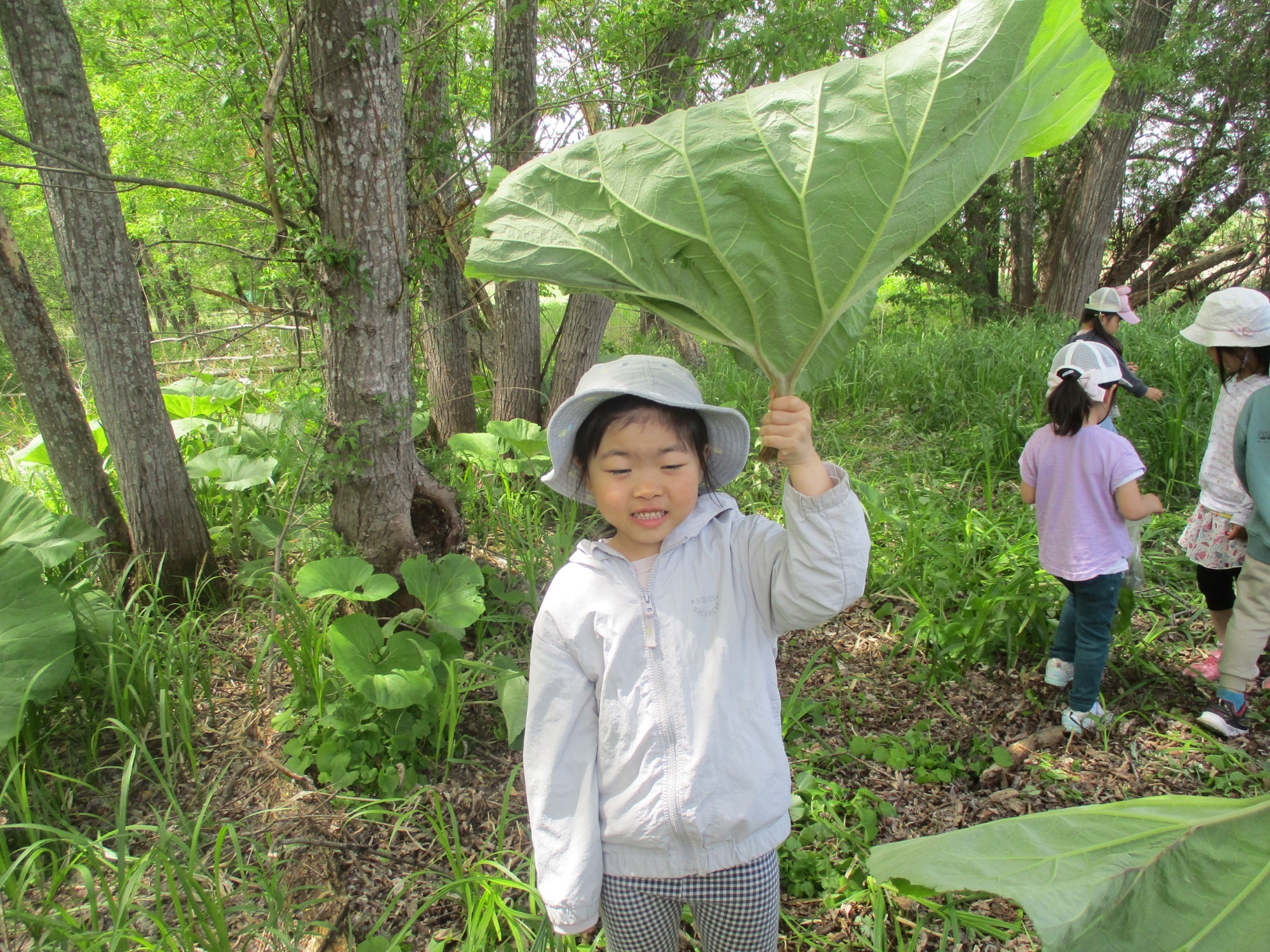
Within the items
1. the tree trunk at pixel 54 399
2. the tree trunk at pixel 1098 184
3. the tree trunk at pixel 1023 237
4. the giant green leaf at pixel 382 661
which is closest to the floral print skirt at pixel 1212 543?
the giant green leaf at pixel 382 661

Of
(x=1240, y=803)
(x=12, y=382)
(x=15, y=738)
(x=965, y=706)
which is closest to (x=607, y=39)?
(x=965, y=706)

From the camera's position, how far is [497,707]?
2713 millimetres

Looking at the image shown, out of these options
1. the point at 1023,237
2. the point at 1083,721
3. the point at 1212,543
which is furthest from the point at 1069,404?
the point at 1023,237

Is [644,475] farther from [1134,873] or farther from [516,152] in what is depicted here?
[516,152]

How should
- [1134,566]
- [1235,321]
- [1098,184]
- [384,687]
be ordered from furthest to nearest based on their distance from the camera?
[1098,184] < [1134,566] < [1235,321] < [384,687]

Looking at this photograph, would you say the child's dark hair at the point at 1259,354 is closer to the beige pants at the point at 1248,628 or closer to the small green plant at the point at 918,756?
the beige pants at the point at 1248,628

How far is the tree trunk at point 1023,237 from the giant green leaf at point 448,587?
8.58 meters

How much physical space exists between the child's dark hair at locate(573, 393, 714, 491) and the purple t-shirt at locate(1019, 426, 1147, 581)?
1.74 metres

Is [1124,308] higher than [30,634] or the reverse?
higher

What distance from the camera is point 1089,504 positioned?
2488mm

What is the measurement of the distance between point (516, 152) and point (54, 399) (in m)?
2.30

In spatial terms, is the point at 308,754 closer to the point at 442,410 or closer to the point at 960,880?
the point at 960,880

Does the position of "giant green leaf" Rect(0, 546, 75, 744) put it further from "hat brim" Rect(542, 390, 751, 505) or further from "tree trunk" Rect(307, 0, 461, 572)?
"hat brim" Rect(542, 390, 751, 505)

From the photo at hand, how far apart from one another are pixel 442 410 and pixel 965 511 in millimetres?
3075
